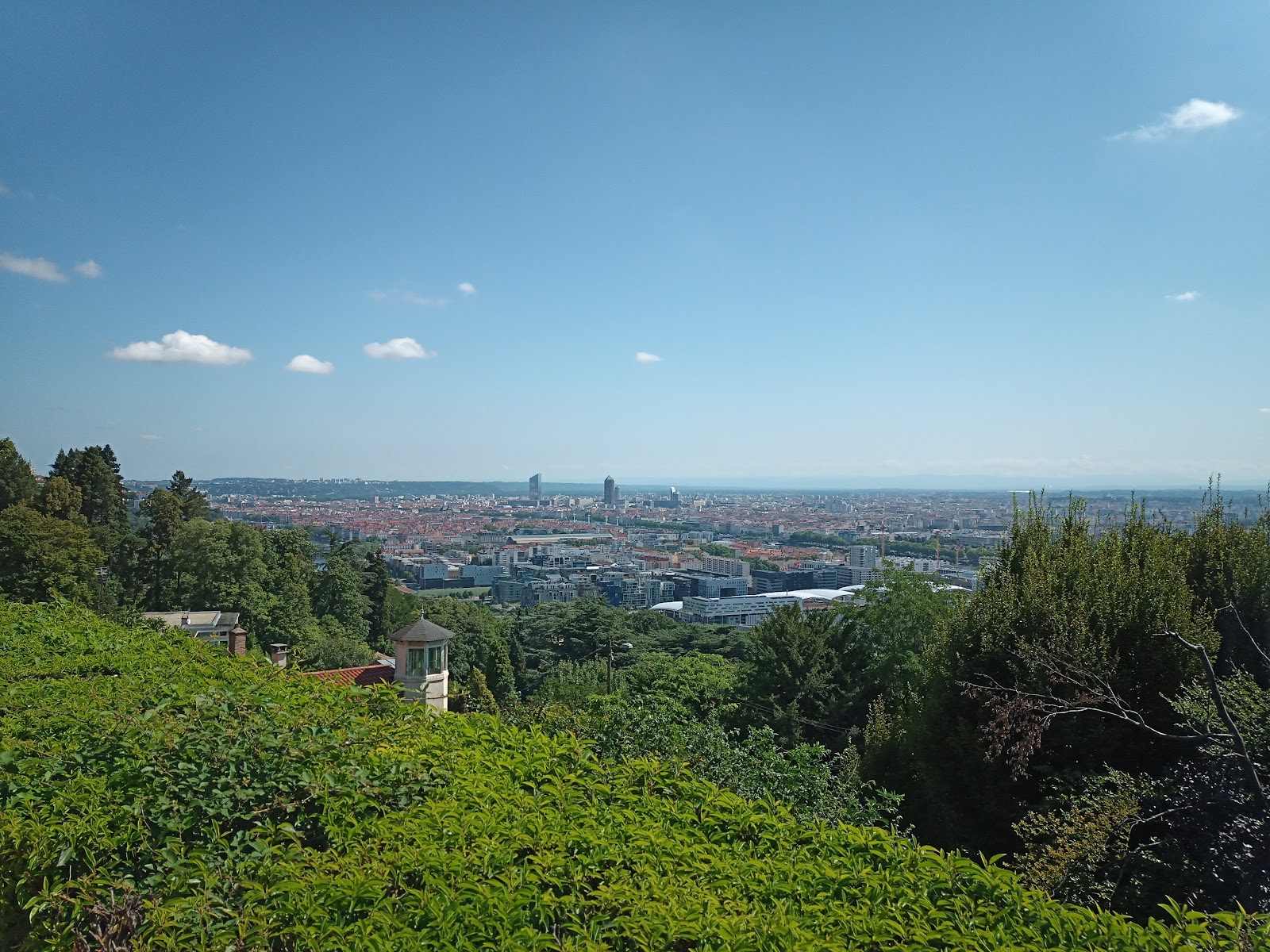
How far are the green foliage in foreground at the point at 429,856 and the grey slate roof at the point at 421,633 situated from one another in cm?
719

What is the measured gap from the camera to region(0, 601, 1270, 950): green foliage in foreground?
4.82 ft

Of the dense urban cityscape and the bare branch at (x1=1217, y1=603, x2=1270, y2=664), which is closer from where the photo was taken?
the bare branch at (x1=1217, y1=603, x2=1270, y2=664)

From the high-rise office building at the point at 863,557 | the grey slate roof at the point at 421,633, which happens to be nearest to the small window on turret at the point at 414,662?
the grey slate roof at the point at 421,633

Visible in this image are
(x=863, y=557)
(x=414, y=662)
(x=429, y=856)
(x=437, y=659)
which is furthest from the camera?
(x=863, y=557)

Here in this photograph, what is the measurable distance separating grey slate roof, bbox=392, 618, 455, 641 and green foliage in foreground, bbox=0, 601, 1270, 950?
7.19 meters

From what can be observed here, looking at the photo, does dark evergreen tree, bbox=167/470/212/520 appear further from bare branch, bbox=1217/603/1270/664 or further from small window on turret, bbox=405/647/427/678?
bare branch, bbox=1217/603/1270/664

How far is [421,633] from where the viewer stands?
9688 mm

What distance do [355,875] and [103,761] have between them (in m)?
1.09

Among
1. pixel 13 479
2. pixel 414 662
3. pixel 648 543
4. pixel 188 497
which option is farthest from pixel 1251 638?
pixel 648 543

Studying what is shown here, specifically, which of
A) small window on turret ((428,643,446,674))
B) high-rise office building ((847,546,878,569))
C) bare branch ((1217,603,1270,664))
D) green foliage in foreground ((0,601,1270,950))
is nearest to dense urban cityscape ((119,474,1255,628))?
high-rise office building ((847,546,878,569))

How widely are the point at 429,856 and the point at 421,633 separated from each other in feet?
27.6

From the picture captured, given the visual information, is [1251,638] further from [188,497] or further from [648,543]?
[648,543]

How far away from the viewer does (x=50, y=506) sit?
70.1ft

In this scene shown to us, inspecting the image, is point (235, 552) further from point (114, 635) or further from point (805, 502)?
point (805, 502)
